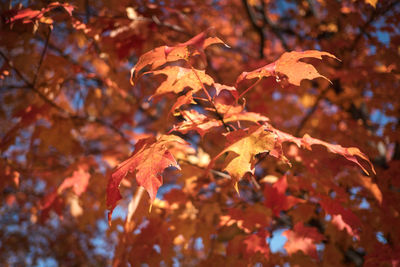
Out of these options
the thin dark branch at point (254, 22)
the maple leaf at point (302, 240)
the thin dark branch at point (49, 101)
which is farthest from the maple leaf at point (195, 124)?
the thin dark branch at point (254, 22)

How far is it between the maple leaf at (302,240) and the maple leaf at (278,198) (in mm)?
191

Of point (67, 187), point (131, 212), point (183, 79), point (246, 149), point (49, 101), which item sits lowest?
point (67, 187)

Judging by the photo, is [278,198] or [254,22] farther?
[254,22]

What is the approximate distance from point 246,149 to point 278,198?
95 cm

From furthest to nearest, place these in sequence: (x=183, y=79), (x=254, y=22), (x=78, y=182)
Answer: (x=254, y=22) → (x=78, y=182) → (x=183, y=79)

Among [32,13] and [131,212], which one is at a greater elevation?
[32,13]

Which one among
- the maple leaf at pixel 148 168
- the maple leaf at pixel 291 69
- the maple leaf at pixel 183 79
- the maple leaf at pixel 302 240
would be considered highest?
the maple leaf at pixel 291 69

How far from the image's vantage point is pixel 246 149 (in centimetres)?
122

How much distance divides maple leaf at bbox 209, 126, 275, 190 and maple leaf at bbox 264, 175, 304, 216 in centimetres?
81

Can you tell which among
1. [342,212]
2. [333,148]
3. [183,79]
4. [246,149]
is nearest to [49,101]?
[183,79]

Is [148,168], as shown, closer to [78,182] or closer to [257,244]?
[257,244]

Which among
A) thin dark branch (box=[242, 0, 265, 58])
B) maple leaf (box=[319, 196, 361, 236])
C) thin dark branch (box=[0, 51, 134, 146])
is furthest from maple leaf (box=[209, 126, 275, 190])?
thin dark branch (box=[242, 0, 265, 58])

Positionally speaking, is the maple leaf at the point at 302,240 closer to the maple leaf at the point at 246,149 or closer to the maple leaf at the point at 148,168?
the maple leaf at the point at 246,149

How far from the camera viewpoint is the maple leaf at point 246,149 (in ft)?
3.81
